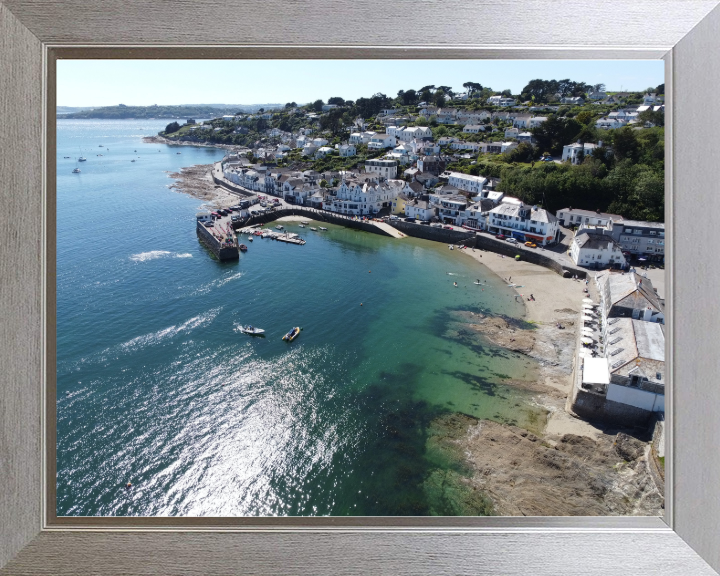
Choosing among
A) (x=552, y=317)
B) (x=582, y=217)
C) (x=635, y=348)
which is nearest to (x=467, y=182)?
(x=582, y=217)

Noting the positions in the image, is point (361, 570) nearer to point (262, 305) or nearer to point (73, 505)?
point (73, 505)

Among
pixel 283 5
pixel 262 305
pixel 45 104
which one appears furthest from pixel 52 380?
pixel 262 305

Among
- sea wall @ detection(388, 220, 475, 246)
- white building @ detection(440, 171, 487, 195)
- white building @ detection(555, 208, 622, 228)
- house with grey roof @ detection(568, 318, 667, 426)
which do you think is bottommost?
house with grey roof @ detection(568, 318, 667, 426)

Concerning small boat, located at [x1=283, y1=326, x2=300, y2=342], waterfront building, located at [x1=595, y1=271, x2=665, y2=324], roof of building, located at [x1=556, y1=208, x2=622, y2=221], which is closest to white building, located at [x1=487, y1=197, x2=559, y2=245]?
roof of building, located at [x1=556, y1=208, x2=622, y2=221]

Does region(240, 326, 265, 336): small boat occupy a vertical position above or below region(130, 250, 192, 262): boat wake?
below

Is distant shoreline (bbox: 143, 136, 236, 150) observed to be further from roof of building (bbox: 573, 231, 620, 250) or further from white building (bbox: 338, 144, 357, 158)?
roof of building (bbox: 573, 231, 620, 250)

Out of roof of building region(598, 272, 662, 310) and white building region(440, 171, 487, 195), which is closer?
roof of building region(598, 272, 662, 310)

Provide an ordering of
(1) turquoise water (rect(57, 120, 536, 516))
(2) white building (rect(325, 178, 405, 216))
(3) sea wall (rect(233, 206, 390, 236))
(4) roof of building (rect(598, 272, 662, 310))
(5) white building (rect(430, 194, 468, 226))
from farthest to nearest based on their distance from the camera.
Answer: (2) white building (rect(325, 178, 405, 216)) < (3) sea wall (rect(233, 206, 390, 236)) < (5) white building (rect(430, 194, 468, 226)) < (4) roof of building (rect(598, 272, 662, 310)) < (1) turquoise water (rect(57, 120, 536, 516))
